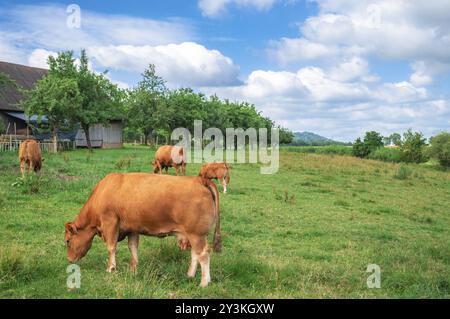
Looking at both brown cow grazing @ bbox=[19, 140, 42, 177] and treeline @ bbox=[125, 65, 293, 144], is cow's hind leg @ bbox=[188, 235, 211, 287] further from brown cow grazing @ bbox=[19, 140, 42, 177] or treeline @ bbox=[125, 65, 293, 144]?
treeline @ bbox=[125, 65, 293, 144]

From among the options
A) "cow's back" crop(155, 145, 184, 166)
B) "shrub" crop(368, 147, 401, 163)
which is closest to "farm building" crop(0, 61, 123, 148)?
"cow's back" crop(155, 145, 184, 166)

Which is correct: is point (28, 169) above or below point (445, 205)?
above

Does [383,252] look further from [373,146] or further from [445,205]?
[373,146]

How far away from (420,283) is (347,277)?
1.10m

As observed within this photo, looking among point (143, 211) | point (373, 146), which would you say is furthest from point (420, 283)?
point (373, 146)

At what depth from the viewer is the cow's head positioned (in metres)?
7.18

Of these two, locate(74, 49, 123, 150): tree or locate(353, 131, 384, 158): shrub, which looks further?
locate(353, 131, 384, 158): shrub

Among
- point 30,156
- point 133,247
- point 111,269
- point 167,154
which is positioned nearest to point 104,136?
point 167,154

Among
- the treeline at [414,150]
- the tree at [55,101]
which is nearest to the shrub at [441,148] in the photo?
the treeline at [414,150]

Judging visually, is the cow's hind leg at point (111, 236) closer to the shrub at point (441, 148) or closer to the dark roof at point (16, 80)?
the dark roof at point (16, 80)

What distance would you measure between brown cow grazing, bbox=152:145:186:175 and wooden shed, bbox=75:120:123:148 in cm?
2884

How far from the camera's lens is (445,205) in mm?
18922

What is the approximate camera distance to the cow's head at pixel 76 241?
7.18 metres

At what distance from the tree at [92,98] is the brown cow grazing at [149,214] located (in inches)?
1270
